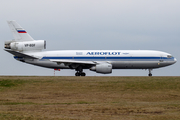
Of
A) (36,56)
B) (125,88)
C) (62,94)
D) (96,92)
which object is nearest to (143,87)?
(125,88)

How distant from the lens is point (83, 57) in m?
45.0

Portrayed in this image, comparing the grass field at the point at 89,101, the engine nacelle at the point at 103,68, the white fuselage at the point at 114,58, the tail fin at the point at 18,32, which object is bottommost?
the grass field at the point at 89,101

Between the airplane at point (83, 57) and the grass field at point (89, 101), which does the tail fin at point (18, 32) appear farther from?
the grass field at point (89, 101)

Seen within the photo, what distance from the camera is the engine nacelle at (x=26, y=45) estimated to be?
46.0 metres

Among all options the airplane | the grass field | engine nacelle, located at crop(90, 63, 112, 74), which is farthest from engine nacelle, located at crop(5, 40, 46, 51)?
the grass field

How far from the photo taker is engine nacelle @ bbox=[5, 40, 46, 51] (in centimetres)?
4597

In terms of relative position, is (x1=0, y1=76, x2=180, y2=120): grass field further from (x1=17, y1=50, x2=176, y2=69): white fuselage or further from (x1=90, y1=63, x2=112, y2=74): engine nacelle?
(x1=17, y1=50, x2=176, y2=69): white fuselage

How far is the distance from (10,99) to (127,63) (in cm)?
2651

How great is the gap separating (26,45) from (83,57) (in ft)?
30.4

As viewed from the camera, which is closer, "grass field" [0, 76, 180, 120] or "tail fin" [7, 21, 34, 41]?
"grass field" [0, 76, 180, 120]

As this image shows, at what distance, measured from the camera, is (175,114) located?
47.6 ft

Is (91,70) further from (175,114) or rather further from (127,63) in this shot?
(175,114)

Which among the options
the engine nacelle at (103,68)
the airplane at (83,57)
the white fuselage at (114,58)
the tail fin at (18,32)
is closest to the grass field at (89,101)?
the engine nacelle at (103,68)

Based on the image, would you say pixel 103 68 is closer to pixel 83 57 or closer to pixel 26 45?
pixel 83 57
